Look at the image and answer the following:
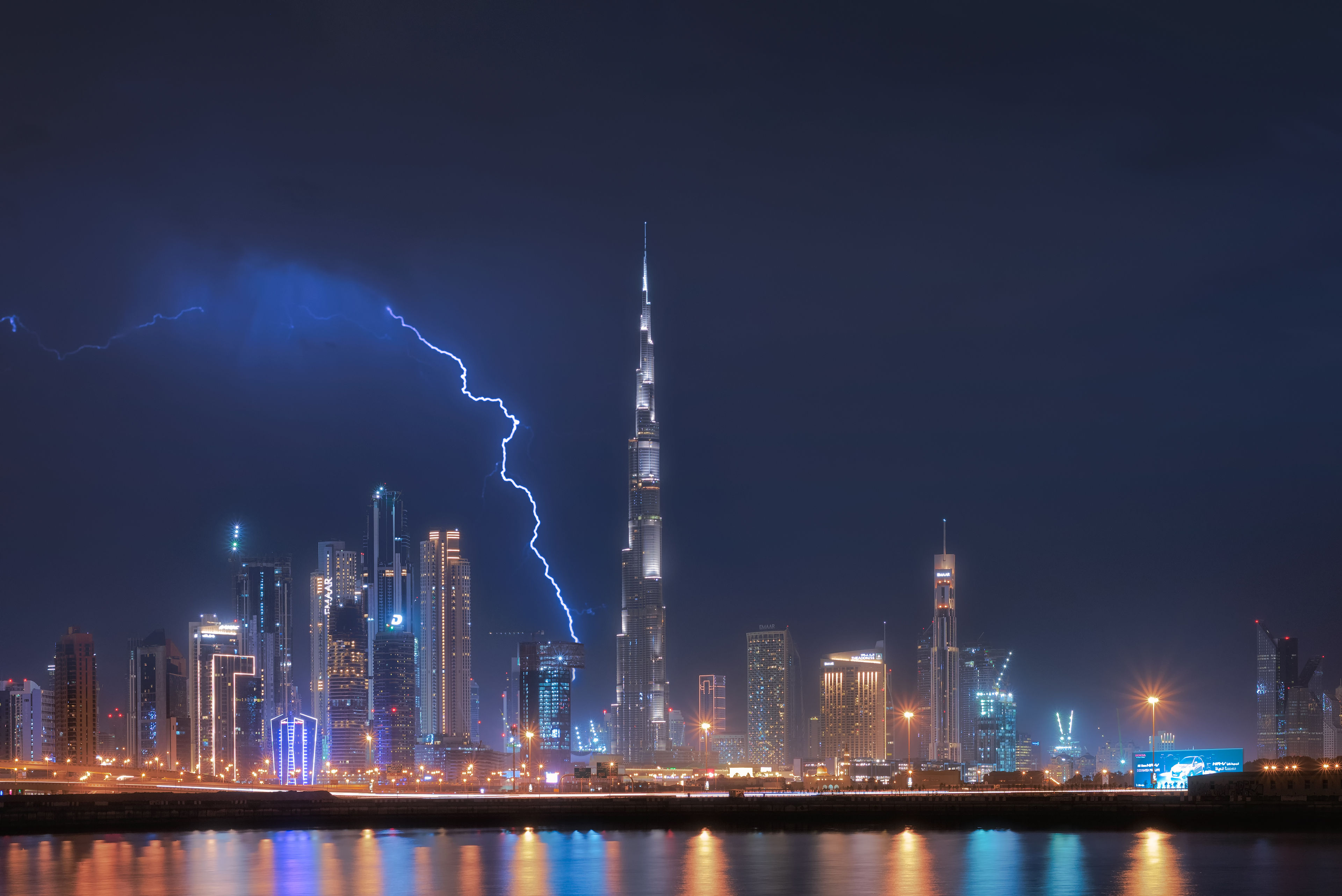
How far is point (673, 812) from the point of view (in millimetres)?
109125

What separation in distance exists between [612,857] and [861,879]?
1691 centimetres

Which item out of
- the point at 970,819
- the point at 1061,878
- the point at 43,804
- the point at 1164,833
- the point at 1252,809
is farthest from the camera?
the point at 43,804

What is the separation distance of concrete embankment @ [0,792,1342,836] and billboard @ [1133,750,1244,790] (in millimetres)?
6304

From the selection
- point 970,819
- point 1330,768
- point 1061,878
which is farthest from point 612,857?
point 1330,768

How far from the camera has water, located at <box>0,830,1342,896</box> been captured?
60.4m

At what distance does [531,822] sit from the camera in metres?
107

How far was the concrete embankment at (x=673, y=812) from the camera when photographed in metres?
99.8

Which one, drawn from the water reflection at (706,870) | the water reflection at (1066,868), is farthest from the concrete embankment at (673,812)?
the water reflection at (706,870)

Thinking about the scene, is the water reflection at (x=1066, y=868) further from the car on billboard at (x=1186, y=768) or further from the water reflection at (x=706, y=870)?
the car on billboard at (x=1186, y=768)

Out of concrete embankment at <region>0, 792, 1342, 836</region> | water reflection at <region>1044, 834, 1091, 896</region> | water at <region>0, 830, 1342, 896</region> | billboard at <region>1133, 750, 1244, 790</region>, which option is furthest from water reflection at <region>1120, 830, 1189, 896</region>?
billboard at <region>1133, 750, 1244, 790</region>

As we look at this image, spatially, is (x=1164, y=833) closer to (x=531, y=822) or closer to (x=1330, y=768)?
(x=1330, y=768)

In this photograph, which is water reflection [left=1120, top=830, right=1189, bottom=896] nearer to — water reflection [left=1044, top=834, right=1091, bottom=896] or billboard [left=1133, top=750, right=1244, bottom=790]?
water reflection [left=1044, top=834, right=1091, bottom=896]

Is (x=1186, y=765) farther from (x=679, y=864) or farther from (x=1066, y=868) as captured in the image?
(x=679, y=864)

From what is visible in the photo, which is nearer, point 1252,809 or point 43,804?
point 1252,809
